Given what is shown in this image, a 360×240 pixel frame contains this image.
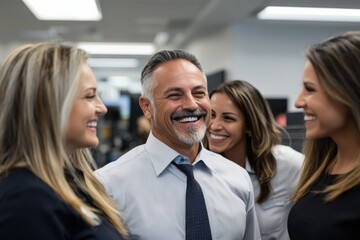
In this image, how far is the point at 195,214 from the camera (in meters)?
1.41

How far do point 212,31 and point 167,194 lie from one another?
15.7 ft

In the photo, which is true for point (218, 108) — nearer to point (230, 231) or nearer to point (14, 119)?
point (230, 231)

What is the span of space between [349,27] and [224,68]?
64.2 inches

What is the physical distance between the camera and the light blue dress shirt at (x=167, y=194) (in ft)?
4.58

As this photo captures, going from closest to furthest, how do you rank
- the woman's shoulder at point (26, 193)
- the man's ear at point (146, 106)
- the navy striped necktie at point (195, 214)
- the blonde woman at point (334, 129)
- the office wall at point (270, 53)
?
the woman's shoulder at point (26, 193) < the blonde woman at point (334, 129) < the navy striped necktie at point (195, 214) < the man's ear at point (146, 106) < the office wall at point (270, 53)

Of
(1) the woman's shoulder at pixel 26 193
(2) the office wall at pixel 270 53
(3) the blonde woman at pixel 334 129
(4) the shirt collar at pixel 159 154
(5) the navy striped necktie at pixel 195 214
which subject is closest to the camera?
(1) the woman's shoulder at pixel 26 193

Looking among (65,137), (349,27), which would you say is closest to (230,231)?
(65,137)

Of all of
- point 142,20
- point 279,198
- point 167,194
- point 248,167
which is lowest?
point 279,198

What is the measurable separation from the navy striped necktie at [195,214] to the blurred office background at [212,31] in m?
3.09

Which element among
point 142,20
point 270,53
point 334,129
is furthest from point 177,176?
point 270,53

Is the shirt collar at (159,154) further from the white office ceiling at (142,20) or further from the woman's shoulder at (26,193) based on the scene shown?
the white office ceiling at (142,20)

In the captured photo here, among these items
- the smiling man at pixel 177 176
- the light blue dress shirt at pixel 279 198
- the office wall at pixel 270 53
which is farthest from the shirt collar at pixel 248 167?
the office wall at pixel 270 53

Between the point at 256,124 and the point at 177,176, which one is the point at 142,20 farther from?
the point at 177,176

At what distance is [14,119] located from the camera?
1040 mm
